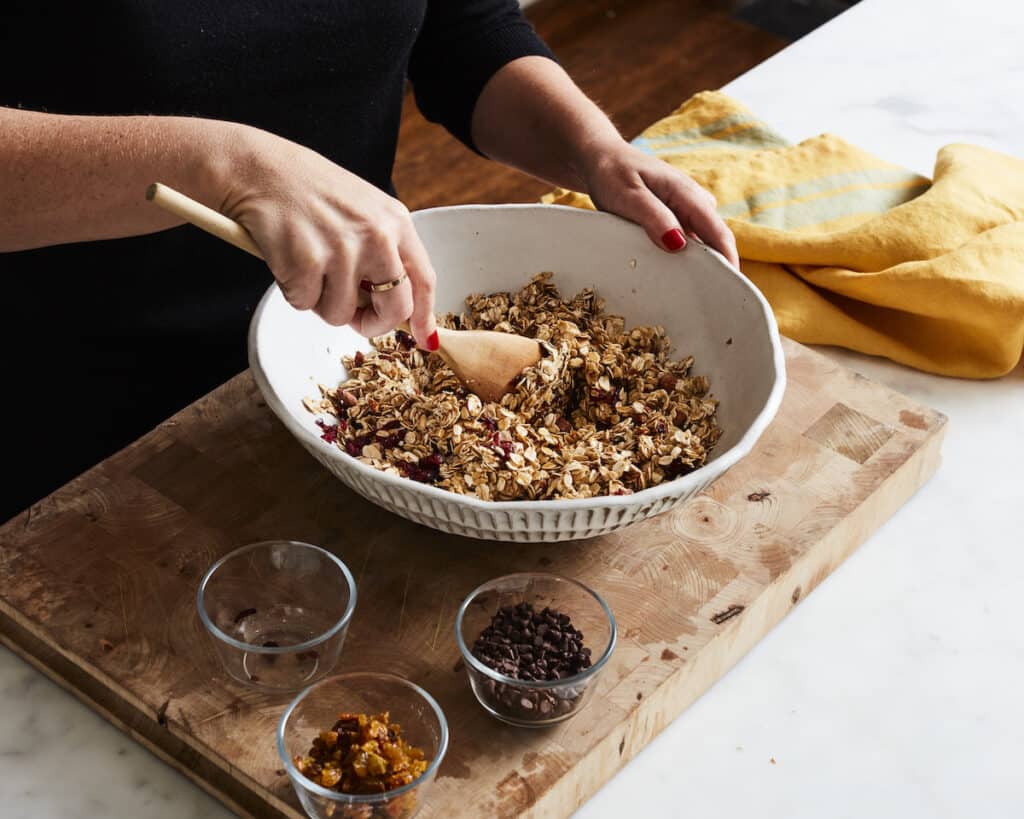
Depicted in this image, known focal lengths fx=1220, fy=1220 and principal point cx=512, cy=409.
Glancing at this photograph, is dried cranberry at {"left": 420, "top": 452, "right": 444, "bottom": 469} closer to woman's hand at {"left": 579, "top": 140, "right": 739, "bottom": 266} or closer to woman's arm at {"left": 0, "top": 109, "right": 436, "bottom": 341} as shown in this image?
woman's arm at {"left": 0, "top": 109, "right": 436, "bottom": 341}

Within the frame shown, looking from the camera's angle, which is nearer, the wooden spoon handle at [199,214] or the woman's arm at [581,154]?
the wooden spoon handle at [199,214]

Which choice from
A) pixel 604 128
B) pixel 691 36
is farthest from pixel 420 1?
pixel 691 36

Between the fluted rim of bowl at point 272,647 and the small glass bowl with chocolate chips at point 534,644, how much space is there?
0.35 ft

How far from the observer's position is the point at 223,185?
1.12m

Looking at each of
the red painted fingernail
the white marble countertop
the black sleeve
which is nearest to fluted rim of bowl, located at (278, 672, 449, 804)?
the white marble countertop

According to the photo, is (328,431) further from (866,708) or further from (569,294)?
(866,708)

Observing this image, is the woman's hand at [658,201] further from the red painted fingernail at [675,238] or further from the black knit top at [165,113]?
the black knit top at [165,113]

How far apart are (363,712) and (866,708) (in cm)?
48

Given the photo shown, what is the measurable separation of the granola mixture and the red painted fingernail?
0.10 m

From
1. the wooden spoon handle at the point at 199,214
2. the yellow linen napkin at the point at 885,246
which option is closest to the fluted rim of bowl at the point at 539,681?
the wooden spoon handle at the point at 199,214

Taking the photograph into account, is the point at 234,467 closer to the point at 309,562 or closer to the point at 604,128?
the point at 309,562

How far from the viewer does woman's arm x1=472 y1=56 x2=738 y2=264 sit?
57.4 inches

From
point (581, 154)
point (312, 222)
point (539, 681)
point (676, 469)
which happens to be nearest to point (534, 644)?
point (539, 681)

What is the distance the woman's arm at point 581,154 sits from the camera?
4.78 ft
